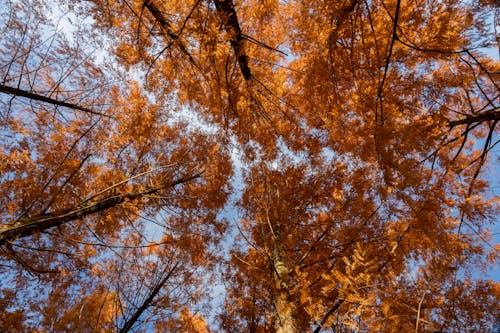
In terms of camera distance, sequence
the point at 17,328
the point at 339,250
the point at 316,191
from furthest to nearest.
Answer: the point at 17,328, the point at 316,191, the point at 339,250

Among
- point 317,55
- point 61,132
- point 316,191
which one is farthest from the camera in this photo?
point 61,132

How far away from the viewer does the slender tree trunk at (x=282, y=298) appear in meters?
3.19

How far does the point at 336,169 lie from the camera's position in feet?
19.0

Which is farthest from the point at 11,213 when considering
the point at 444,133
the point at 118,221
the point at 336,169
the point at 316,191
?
the point at 444,133

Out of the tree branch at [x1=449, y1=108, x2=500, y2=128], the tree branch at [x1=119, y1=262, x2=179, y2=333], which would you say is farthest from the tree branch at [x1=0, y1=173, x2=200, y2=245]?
the tree branch at [x1=449, y1=108, x2=500, y2=128]

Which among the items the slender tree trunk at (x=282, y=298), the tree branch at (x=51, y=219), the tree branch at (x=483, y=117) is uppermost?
the tree branch at (x=483, y=117)

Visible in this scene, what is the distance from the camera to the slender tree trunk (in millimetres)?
3193

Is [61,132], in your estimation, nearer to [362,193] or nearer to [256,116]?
[256,116]

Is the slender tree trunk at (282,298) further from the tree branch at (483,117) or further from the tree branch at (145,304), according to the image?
the tree branch at (483,117)

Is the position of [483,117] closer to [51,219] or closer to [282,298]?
[282,298]

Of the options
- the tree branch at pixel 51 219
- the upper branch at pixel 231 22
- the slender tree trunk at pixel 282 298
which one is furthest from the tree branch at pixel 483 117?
the tree branch at pixel 51 219

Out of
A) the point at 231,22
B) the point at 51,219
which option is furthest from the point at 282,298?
the point at 231,22

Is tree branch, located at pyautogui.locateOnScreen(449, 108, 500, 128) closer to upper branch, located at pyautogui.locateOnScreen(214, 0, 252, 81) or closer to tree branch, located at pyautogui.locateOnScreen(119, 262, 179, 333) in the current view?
upper branch, located at pyautogui.locateOnScreen(214, 0, 252, 81)

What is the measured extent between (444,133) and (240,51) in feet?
9.31
